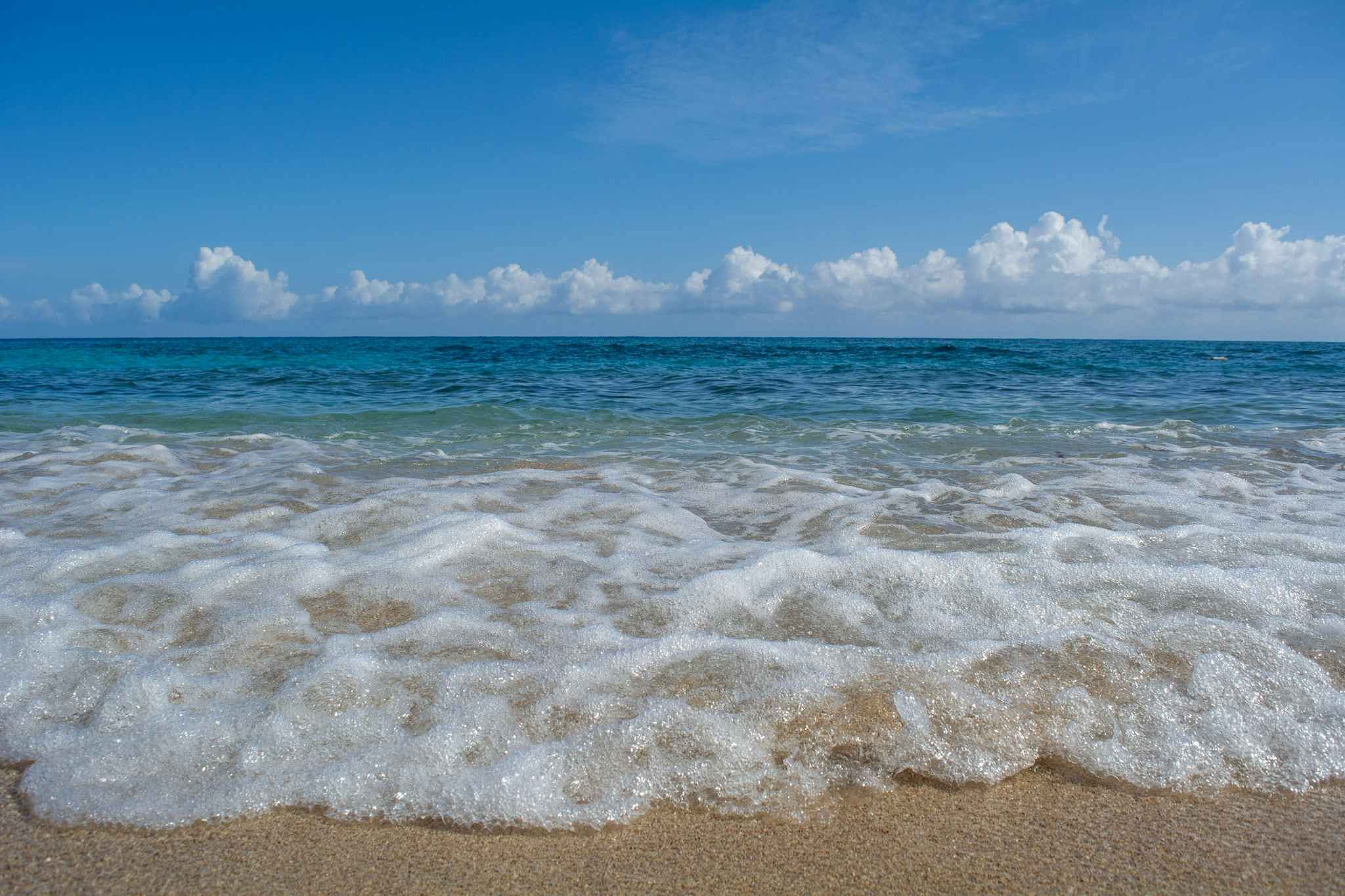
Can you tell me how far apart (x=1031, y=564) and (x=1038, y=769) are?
136 cm

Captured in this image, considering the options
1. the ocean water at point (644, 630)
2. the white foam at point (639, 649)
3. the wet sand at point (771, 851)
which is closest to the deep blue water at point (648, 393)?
the ocean water at point (644, 630)

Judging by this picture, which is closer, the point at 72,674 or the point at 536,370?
the point at 72,674

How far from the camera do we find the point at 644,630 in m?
2.57

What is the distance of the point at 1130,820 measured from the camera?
67.1 inches

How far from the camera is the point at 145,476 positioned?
5.21m

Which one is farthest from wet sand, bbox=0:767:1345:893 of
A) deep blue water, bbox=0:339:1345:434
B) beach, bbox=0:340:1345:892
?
deep blue water, bbox=0:339:1345:434

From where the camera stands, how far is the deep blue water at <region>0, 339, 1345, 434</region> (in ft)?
30.5

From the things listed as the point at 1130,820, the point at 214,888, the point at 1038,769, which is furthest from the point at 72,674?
the point at 1130,820

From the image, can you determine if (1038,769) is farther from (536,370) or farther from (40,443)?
(536,370)

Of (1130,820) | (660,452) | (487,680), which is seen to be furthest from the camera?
(660,452)

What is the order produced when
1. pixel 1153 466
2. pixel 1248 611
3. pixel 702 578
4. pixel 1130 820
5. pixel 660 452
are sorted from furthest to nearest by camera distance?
pixel 660 452
pixel 1153 466
pixel 702 578
pixel 1248 611
pixel 1130 820

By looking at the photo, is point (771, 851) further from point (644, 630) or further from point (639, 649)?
point (644, 630)

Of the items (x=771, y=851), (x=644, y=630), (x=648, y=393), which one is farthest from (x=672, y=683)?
(x=648, y=393)

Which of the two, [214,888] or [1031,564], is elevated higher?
[1031,564]
